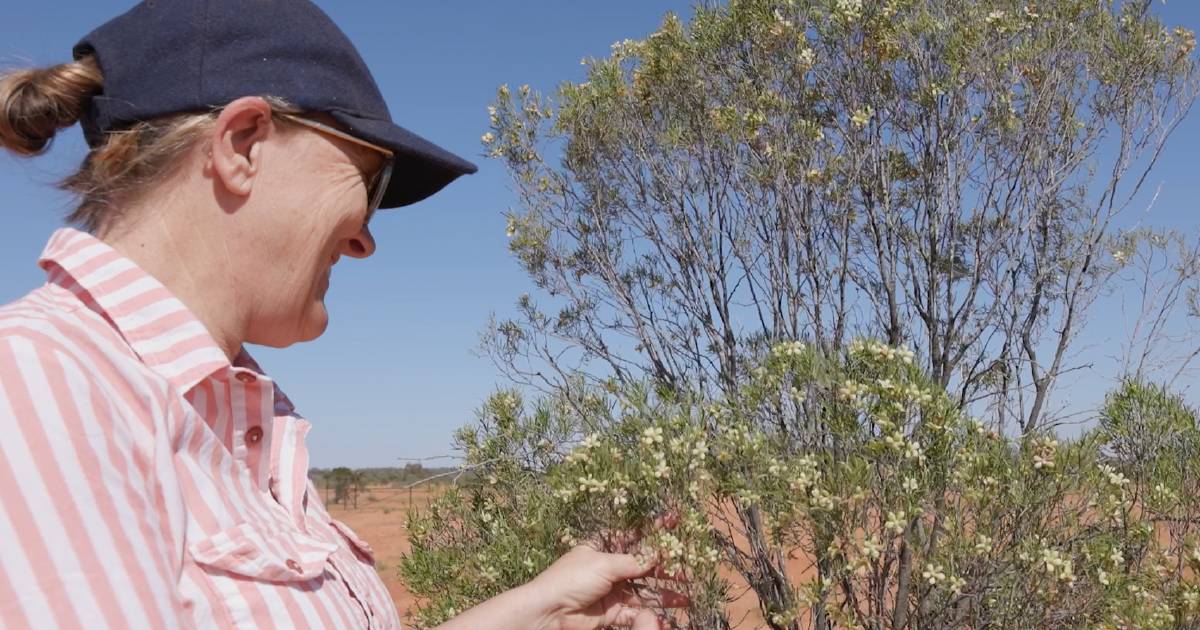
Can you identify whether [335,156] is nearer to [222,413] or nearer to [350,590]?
[222,413]

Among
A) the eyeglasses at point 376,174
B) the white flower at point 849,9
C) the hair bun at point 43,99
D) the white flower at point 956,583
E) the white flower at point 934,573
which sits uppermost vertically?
the white flower at point 849,9

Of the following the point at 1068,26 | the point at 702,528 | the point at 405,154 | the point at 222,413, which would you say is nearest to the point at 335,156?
the point at 405,154

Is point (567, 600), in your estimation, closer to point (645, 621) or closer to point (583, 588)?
point (583, 588)

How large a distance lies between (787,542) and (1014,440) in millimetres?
995

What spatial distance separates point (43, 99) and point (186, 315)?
38cm

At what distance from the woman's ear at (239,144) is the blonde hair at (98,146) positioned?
0.08 feet

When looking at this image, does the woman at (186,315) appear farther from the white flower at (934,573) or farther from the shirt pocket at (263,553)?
the white flower at (934,573)

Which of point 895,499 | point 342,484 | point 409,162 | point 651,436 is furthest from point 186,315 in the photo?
point 342,484

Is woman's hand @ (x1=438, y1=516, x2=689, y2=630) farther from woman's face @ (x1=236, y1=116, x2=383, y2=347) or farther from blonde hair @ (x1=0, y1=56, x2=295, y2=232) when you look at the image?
blonde hair @ (x1=0, y1=56, x2=295, y2=232)

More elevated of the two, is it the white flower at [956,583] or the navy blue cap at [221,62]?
the navy blue cap at [221,62]

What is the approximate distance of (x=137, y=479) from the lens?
0.94 m

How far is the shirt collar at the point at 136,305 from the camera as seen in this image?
43.3 inches

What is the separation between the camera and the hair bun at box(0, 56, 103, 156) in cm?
128

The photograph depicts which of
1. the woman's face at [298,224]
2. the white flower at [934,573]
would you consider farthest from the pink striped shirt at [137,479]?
the white flower at [934,573]
